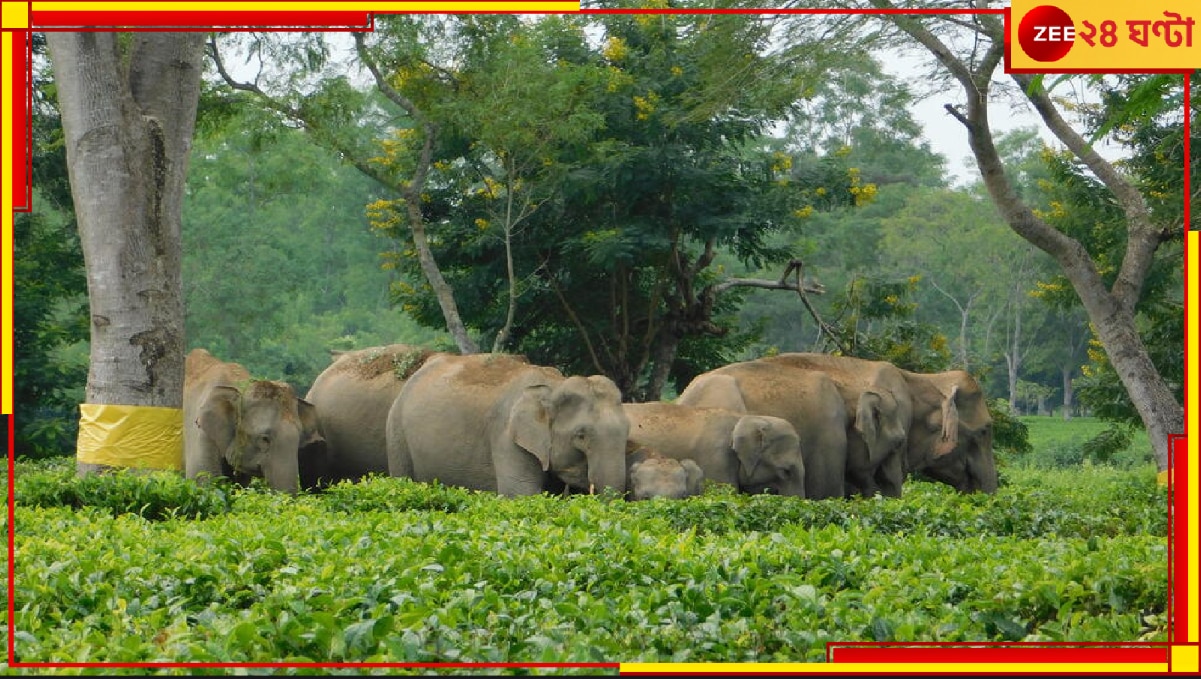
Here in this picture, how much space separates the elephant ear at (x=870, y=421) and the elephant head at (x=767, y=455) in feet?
6.26

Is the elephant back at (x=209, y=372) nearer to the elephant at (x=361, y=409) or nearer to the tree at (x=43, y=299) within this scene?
the elephant at (x=361, y=409)

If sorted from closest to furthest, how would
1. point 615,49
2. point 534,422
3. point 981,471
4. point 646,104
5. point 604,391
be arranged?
point 604,391
point 534,422
point 981,471
point 646,104
point 615,49

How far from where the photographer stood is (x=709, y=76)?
18.4m

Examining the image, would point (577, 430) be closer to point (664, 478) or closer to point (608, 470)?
point (608, 470)

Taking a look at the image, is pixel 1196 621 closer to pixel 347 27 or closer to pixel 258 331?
pixel 347 27

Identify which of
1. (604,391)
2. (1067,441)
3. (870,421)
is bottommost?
(1067,441)

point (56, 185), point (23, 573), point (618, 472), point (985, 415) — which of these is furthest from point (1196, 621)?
point (56, 185)

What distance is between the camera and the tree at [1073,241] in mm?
15445

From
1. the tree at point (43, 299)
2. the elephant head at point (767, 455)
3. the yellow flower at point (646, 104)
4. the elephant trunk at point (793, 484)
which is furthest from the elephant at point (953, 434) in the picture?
the tree at point (43, 299)

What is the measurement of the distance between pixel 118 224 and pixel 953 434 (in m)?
10.4

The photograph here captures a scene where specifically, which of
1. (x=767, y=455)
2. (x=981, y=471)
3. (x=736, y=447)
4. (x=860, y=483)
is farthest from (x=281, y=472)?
(x=981, y=471)

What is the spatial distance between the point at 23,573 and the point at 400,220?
53.8 ft

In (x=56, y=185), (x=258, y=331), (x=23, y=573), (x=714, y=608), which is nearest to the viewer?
(x=714, y=608)

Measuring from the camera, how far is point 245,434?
557 inches
